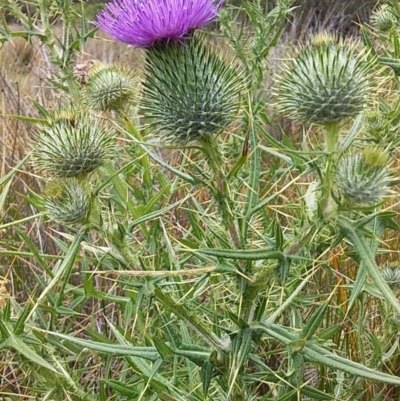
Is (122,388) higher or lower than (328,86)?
lower

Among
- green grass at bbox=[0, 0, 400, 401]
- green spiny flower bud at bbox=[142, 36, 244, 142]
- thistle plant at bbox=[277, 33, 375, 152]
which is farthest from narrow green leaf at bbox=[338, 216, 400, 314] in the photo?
green spiny flower bud at bbox=[142, 36, 244, 142]

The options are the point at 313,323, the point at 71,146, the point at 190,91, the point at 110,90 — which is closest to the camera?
the point at 313,323

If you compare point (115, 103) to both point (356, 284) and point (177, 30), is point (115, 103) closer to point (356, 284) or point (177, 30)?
point (177, 30)

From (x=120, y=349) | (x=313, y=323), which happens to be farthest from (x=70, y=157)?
(x=313, y=323)

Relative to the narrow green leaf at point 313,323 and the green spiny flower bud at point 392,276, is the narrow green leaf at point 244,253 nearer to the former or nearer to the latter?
the narrow green leaf at point 313,323

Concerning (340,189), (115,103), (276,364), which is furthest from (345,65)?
(276,364)

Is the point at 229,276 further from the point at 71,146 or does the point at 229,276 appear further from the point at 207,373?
the point at 71,146
